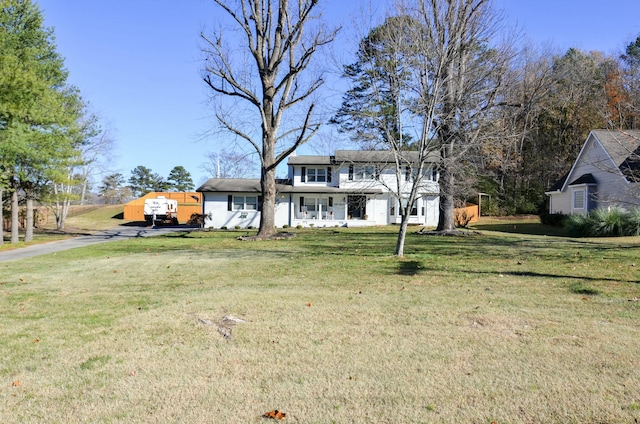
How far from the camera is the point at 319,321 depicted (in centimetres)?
605

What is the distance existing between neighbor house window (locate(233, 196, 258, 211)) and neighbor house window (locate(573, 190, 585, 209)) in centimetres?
2212

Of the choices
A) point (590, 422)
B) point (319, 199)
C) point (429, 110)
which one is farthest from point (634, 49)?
point (590, 422)

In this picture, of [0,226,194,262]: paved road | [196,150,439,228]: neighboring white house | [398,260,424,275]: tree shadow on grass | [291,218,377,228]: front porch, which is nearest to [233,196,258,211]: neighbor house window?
[196,150,439,228]: neighboring white house

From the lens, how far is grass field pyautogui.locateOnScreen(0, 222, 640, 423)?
11.9 feet

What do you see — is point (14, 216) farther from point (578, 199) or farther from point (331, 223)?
point (578, 199)

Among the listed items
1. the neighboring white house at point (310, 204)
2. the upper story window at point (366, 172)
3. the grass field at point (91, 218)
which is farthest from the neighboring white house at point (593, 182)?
the grass field at point (91, 218)

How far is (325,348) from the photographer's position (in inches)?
198

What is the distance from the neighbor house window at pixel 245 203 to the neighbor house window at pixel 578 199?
22122 millimetres

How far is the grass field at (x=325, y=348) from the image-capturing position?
3625 mm

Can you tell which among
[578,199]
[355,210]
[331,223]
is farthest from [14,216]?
[578,199]

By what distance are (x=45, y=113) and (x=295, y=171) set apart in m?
19.1

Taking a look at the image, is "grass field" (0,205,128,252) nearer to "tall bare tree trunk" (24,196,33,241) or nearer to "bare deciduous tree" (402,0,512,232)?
"tall bare tree trunk" (24,196,33,241)

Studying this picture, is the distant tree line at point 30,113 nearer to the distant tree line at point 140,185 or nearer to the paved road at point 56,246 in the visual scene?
the paved road at point 56,246

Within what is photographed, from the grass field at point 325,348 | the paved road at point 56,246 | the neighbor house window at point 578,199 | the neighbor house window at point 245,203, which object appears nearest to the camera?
the grass field at point 325,348
